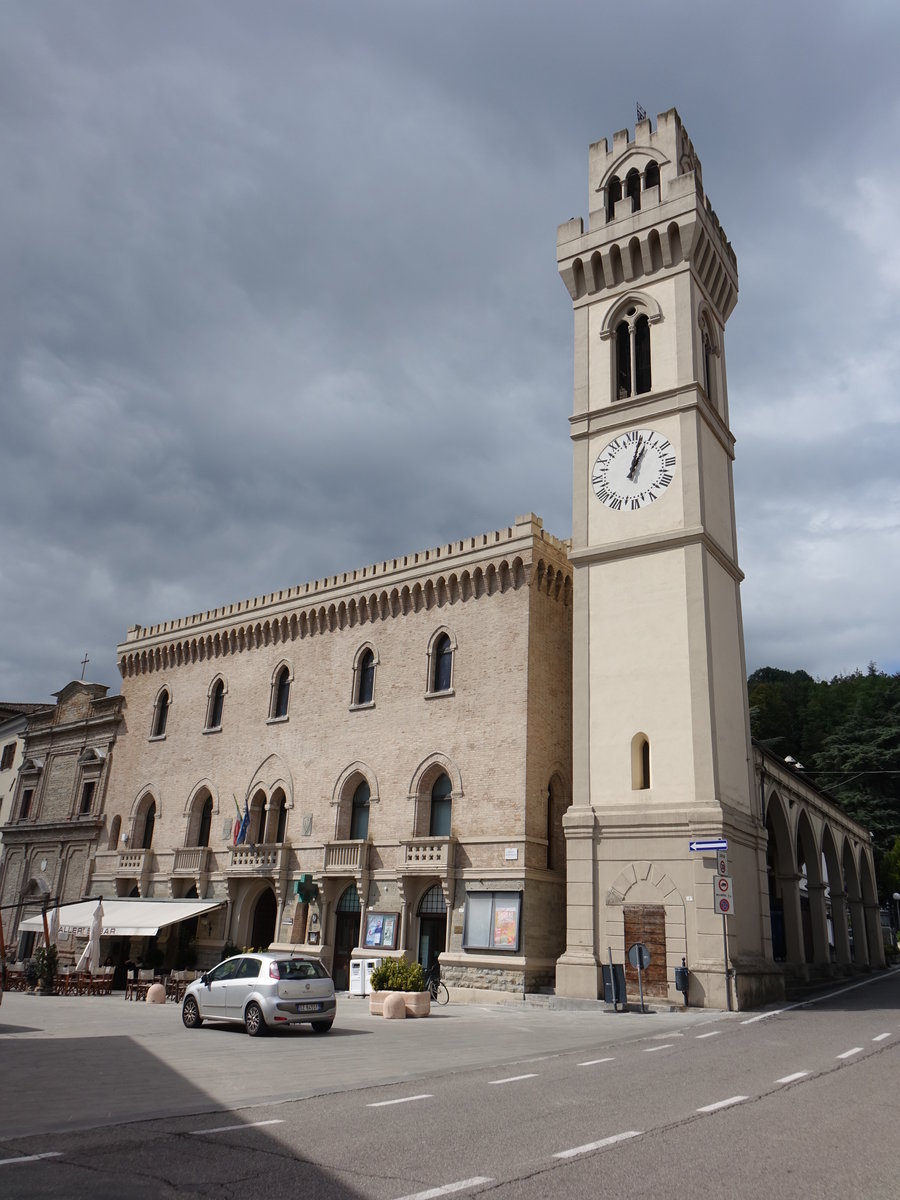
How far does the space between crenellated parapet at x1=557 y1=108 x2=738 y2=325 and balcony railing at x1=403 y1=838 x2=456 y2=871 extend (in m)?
19.4

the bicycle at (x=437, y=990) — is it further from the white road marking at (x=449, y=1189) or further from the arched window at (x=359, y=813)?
the white road marking at (x=449, y=1189)

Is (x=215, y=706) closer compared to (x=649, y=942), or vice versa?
(x=649, y=942)

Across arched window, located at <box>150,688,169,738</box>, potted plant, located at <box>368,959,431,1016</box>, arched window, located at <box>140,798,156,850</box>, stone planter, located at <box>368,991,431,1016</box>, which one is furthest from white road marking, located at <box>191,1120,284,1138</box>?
arched window, located at <box>150,688,169,738</box>

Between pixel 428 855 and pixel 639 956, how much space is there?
26.4 feet

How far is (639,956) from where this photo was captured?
886 inches

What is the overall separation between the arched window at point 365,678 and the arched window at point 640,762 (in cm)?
1083

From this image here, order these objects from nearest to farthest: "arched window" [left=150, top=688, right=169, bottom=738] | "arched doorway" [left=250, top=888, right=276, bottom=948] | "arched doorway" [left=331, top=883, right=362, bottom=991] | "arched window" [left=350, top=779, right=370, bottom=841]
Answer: "arched doorway" [left=331, top=883, right=362, bottom=991] < "arched window" [left=350, top=779, right=370, bottom=841] < "arched doorway" [left=250, top=888, right=276, bottom=948] < "arched window" [left=150, top=688, right=169, bottom=738]

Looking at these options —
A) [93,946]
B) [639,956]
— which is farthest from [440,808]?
[93,946]

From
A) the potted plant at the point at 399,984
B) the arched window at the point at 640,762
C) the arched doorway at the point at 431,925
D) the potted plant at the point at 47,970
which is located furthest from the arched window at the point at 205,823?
the arched window at the point at 640,762

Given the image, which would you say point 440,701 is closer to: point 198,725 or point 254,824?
point 254,824

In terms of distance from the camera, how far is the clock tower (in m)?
23.9

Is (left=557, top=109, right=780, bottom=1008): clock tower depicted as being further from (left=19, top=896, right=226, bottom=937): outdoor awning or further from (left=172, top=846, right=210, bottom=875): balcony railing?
(left=172, top=846, right=210, bottom=875): balcony railing

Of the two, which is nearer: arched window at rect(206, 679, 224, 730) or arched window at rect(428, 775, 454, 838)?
arched window at rect(428, 775, 454, 838)

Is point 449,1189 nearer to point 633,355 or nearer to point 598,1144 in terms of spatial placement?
point 598,1144
